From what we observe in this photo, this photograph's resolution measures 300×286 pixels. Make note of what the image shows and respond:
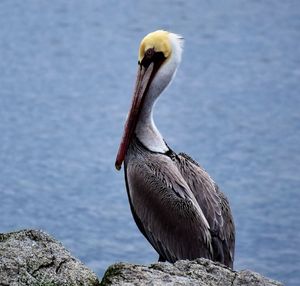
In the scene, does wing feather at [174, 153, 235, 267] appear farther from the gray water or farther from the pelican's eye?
the gray water

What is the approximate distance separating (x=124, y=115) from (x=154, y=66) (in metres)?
3.84

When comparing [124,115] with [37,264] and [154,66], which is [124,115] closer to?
[154,66]

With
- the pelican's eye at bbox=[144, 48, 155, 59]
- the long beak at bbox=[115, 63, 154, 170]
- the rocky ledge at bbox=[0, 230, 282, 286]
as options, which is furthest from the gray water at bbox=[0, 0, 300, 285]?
the rocky ledge at bbox=[0, 230, 282, 286]

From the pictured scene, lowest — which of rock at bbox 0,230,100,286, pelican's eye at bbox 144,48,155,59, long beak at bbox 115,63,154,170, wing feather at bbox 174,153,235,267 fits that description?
rock at bbox 0,230,100,286

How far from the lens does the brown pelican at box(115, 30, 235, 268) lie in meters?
4.62

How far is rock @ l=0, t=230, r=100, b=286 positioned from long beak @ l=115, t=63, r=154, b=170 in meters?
1.87

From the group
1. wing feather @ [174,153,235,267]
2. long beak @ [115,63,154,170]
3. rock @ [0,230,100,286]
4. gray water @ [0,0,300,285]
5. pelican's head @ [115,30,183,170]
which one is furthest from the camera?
gray water @ [0,0,300,285]

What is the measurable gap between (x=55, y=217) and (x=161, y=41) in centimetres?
242

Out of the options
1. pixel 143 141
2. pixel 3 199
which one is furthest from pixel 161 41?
pixel 3 199

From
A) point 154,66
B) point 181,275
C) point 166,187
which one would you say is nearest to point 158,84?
point 154,66

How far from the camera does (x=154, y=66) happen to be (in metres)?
5.20

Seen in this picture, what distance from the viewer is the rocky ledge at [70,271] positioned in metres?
2.95

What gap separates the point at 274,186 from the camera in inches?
313

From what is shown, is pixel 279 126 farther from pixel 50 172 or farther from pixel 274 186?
pixel 50 172
